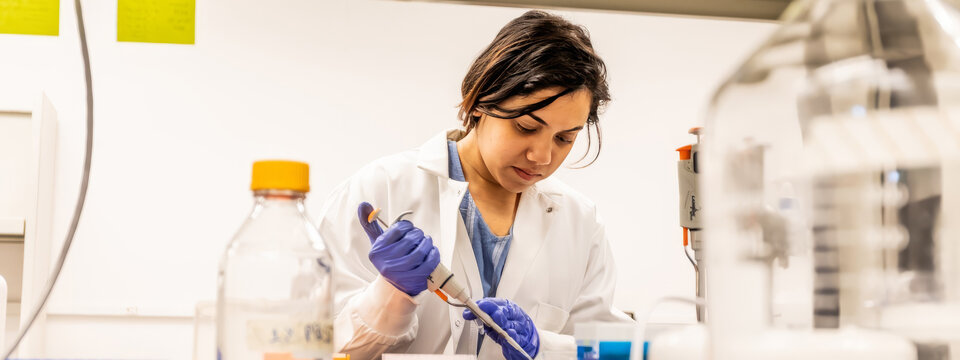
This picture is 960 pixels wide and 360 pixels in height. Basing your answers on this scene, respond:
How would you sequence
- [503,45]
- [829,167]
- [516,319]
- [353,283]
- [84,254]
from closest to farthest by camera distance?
[829,167] → [516,319] → [353,283] → [503,45] → [84,254]

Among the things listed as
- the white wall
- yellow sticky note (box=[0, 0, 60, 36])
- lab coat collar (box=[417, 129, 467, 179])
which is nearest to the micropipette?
lab coat collar (box=[417, 129, 467, 179])

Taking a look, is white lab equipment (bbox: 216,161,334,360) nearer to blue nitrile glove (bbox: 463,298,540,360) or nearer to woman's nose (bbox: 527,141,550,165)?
blue nitrile glove (bbox: 463,298,540,360)

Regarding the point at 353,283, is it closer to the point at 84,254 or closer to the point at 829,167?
the point at 829,167

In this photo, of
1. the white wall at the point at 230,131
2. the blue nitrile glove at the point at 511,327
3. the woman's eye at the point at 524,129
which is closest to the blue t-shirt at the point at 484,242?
the woman's eye at the point at 524,129

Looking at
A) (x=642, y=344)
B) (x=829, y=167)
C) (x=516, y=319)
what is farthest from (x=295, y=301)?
(x=516, y=319)

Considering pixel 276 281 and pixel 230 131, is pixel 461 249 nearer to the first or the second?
pixel 276 281

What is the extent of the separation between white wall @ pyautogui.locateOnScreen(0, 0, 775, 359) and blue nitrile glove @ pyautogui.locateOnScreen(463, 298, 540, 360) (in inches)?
49.8

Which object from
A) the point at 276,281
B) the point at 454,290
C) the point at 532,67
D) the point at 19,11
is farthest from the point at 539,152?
the point at 19,11

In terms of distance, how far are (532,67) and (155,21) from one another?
0.65m

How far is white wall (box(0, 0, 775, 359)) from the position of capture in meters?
2.19

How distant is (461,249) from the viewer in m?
1.45

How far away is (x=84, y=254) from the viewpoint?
2.19 metres

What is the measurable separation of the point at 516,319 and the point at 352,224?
0.42 meters

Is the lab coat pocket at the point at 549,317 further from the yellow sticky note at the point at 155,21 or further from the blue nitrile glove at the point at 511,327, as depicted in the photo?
the yellow sticky note at the point at 155,21
